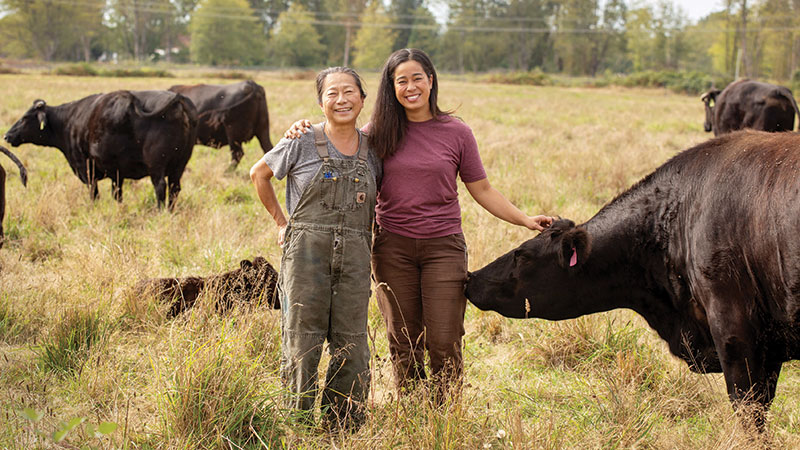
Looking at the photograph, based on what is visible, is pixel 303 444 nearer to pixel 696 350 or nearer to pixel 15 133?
pixel 696 350

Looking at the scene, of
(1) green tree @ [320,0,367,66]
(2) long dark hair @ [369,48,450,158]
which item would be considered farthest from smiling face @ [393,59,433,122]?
(1) green tree @ [320,0,367,66]

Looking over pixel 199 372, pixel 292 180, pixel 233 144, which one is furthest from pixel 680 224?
pixel 233 144

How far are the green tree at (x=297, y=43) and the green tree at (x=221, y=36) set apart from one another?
129 inches

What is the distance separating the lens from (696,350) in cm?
354

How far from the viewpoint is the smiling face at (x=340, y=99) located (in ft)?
10.5

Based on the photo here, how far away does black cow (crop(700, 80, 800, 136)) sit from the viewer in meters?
10.9

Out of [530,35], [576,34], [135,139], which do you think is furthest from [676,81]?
[135,139]

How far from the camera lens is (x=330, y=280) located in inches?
126

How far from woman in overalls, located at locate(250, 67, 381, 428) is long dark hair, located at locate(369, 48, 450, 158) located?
0.08 meters

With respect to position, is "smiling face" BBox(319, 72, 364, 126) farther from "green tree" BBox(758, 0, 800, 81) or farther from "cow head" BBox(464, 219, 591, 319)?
"green tree" BBox(758, 0, 800, 81)

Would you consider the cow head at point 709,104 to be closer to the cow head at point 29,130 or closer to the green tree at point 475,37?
the cow head at point 29,130

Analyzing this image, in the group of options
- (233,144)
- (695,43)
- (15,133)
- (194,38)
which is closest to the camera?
(15,133)

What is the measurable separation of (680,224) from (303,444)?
2.24 meters

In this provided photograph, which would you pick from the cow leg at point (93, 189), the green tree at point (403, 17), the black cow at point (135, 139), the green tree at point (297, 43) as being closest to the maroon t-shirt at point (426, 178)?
the black cow at point (135, 139)
